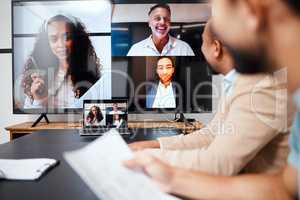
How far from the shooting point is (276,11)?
40 cm

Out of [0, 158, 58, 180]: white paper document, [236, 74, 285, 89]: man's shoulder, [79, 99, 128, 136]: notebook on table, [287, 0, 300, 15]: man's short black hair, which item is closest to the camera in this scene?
[287, 0, 300, 15]: man's short black hair

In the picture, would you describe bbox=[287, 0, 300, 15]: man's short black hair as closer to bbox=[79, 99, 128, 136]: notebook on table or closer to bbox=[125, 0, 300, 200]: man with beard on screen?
bbox=[125, 0, 300, 200]: man with beard on screen

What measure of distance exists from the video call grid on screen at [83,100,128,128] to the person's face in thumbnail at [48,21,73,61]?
3.29 feet

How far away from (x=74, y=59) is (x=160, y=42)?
827mm

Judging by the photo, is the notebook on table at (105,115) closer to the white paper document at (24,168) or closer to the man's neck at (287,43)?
the white paper document at (24,168)

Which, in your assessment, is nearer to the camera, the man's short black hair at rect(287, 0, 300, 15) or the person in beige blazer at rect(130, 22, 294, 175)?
the man's short black hair at rect(287, 0, 300, 15)

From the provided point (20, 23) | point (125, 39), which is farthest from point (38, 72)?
point (125, 39)

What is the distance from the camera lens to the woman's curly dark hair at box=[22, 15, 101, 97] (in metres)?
2.85

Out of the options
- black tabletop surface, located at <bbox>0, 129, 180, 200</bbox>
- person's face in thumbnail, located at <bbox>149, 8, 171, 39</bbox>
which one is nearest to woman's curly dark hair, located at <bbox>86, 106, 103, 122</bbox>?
black tabletop surface, located at <bbox>0, 129, 180, 200</bbox>

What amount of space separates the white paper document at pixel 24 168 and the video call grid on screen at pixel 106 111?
0.87 m

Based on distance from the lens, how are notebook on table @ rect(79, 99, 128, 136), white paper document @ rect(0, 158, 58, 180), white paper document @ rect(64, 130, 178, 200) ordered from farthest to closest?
1. notebook on table @ rect(79, 99, 128, 136)
2. white paper document @ rect(0, 158, 58, 180)
3. white paper document @ rect(64, 130, 178, 200)

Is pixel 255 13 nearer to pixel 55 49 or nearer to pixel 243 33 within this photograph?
pixel 243 33

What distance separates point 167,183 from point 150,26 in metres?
2.34

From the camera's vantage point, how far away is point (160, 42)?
112 inches
